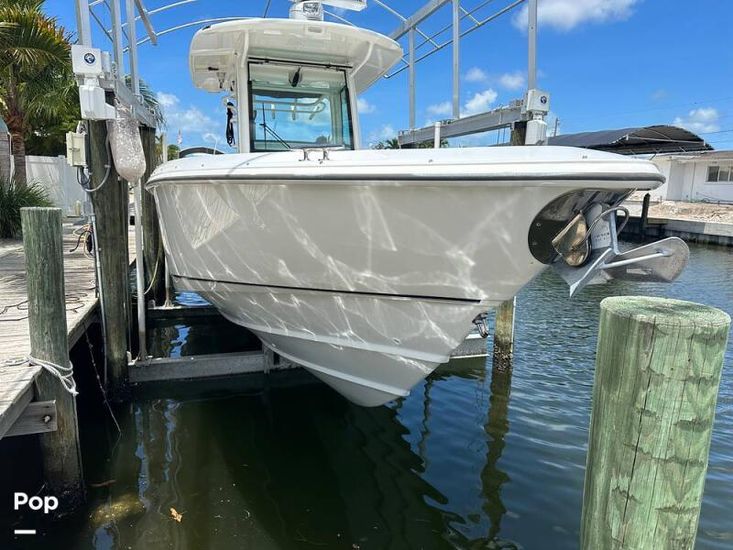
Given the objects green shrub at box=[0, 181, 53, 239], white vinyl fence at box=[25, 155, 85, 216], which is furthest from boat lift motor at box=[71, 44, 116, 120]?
white vinyl fence at box=[25, 155, 85, 216]

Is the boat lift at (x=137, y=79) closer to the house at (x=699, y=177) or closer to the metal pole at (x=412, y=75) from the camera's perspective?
the metal pole at (x=412, y=75)

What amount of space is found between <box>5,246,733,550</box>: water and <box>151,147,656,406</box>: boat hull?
2.59 feet

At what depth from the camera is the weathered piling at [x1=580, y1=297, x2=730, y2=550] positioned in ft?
6.48

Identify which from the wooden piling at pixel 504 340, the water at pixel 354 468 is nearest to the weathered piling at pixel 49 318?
the water at pixel 354 468

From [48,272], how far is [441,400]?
13.0 feet

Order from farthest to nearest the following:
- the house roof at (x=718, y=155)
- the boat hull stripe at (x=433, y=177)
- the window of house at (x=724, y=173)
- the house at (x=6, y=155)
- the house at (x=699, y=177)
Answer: the window of house at (x=724, y=173) → the house at (x=699, y=177) → the house roof at (x=718, y=155) → the house at (x=6, y=155) → the boat hull stripe at (x=433, y=177)

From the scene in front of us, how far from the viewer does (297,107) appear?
16.7 ft

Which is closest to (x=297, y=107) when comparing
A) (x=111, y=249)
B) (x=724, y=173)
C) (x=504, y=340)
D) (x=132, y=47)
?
(x=111, y=249)

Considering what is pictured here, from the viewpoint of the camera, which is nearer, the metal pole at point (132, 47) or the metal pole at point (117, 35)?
the metal pole at point (117, 35)

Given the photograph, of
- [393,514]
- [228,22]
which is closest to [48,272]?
[228,22]

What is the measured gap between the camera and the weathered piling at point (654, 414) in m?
1.98

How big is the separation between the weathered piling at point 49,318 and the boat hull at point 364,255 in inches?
39.7

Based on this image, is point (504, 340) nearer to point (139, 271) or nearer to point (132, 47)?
point (139, 271)

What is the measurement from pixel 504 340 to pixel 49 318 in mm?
4828
